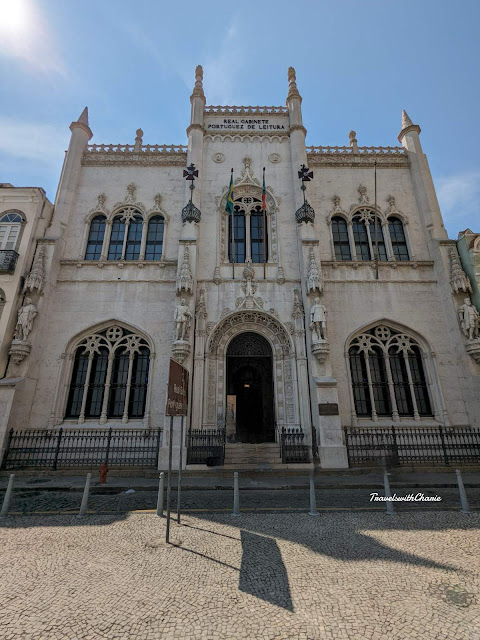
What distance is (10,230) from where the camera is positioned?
1645cm

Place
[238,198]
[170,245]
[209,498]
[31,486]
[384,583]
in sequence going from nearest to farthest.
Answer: [384,583], [209,498], [31,486], [170,245], [238,198]


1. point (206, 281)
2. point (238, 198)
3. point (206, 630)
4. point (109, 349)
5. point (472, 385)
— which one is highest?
point (238, 198)

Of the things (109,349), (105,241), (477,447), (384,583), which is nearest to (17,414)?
(109,349)

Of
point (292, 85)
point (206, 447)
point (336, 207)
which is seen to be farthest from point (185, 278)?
point (292, 85)

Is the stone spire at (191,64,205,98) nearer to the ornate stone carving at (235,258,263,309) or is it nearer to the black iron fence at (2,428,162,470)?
the ornate stone carving at (235,258,263,309)

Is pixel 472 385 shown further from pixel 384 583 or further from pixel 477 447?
pixel 384 583

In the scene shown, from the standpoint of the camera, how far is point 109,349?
15.9 metres

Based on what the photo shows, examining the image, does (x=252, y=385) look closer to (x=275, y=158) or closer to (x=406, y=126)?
(x=275, y=158)

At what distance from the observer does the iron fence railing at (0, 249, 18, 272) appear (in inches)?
604

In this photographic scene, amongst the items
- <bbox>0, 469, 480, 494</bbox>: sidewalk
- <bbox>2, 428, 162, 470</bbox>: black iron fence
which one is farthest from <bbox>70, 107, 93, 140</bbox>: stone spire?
<bbox>0, 469, 480, 494</bbox>: sidewalk

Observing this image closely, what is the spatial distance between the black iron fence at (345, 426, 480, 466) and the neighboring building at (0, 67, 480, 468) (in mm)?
634

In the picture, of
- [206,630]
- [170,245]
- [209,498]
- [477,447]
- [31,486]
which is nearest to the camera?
[206,630]

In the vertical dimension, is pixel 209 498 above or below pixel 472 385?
below

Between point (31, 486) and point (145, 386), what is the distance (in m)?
6.13
